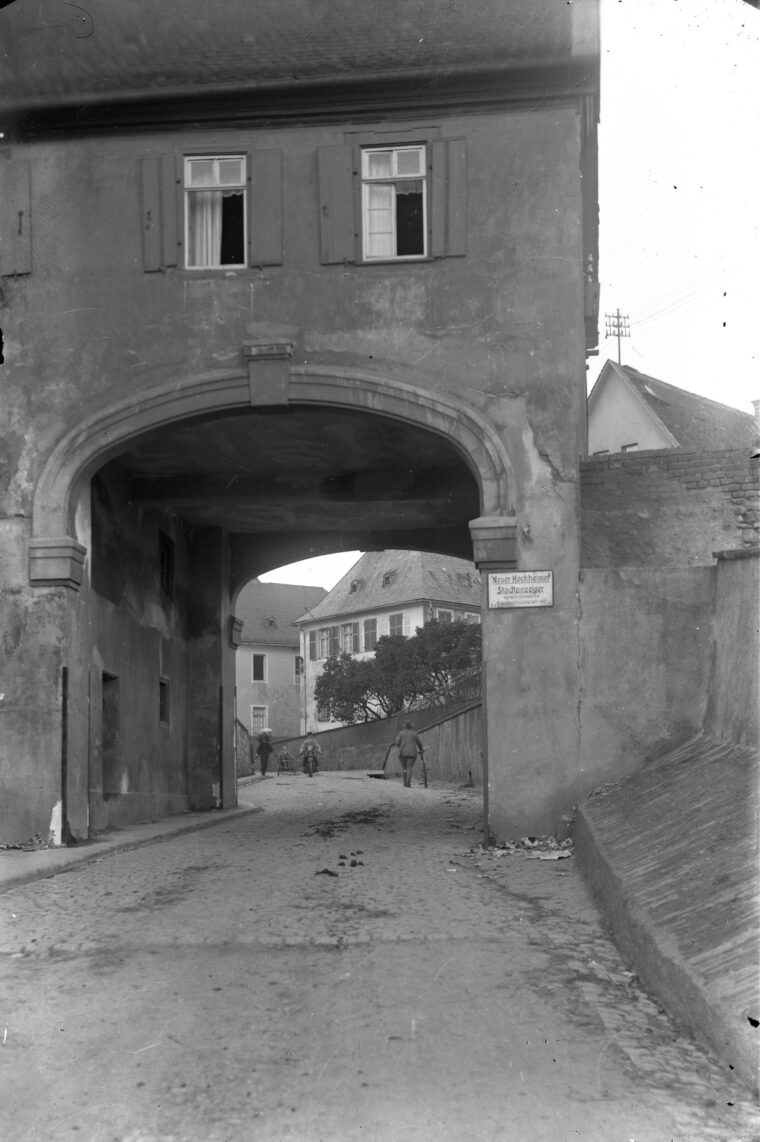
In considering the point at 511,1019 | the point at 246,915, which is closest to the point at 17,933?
the point at 246,915

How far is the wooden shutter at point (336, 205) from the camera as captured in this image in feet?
46.2

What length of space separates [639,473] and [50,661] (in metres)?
6.81

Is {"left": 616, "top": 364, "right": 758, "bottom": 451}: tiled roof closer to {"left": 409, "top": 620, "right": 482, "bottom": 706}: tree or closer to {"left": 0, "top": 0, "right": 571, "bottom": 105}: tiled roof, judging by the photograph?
{"left": 409, "top": 620, "right": 482, "bottom": 706}: tree

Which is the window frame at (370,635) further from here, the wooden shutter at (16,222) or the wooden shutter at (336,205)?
the wooden shutter at (336,205)

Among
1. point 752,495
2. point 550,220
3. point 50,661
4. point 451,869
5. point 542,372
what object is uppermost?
point 550,220

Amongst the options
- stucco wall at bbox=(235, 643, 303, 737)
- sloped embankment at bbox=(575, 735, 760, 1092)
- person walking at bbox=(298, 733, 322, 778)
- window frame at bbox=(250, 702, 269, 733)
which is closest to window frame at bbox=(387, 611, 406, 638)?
stucco wall at bbox=(235, 643, 303, 737)

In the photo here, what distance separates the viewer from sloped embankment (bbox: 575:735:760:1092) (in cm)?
493

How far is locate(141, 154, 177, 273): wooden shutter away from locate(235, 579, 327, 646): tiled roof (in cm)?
6286

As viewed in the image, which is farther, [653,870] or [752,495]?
[752,495]

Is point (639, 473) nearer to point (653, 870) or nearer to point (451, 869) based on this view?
point (451, 869)

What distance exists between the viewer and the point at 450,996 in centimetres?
625

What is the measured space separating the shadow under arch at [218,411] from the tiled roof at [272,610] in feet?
207

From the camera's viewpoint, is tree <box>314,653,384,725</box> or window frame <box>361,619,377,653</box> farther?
window frame <box>361,619,377,653</box>

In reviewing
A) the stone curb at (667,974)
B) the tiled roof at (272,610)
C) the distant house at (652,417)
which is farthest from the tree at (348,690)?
the stone curb at (667,974)
